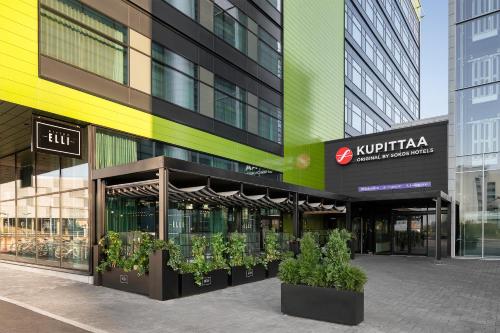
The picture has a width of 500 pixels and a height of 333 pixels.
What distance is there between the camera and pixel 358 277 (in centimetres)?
830

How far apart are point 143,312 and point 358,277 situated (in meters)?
5.03

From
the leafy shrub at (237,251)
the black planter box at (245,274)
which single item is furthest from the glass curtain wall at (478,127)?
the leafy shrub at (237,251)

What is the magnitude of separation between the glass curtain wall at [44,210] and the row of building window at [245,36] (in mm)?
10332

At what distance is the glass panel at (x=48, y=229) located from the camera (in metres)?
15.7

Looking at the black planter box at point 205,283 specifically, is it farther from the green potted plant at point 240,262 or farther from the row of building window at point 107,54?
the row of building window at point 107,54

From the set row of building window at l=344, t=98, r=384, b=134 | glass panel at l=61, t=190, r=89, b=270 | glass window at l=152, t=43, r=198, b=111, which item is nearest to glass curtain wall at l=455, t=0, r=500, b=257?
row of building window at l=344, t=98, r=384, b=134

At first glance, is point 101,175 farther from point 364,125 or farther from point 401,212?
point 364,125

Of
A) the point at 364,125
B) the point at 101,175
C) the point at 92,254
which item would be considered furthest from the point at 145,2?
the point at 364,125

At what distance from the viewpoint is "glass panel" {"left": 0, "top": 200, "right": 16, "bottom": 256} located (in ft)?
63.2

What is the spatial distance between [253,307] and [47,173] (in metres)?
11.3

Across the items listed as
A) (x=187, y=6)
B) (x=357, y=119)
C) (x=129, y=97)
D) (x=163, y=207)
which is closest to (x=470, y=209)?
(x=357, y=119)

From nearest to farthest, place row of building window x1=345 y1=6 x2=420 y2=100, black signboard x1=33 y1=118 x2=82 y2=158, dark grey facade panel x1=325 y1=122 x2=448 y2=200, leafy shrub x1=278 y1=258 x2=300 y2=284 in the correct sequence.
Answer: leafy shrub x1=278 y1=258 x2=300 y2=284 → black signboard x1=33 y1=118 x2=82 y2=158 → dark grey facade panel x1=325 y1=122 x2=448 y2=200 → row of building window x1=345 y1=6 x2=420 y2=100

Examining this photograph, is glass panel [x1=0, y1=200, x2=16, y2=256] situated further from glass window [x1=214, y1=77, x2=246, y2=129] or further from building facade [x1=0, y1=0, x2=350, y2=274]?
glass window [x1=214, y1=77, x2=246, y2=129]

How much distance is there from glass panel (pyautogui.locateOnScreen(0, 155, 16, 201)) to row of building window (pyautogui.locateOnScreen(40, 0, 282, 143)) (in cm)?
852
